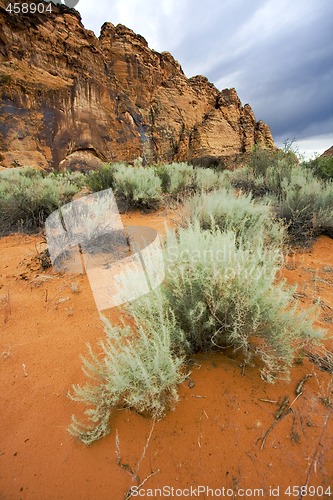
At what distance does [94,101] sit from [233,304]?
1088 inches

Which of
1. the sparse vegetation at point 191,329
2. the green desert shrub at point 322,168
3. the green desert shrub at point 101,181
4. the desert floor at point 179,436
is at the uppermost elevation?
the green desert shrub at point 322,168

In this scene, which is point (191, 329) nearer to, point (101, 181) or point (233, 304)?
point (233, 304)

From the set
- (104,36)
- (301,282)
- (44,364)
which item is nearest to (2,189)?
(44,364)

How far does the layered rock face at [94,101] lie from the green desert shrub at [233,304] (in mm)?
19682

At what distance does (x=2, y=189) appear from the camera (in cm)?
662

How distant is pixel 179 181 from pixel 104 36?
33455 millimetres

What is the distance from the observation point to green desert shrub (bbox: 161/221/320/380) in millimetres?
1555

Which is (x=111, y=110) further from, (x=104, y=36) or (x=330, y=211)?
(x=330, y=211)

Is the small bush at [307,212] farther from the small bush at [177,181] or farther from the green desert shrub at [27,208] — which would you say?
the green desert shrub at [27,208]

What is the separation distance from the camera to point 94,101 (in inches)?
944

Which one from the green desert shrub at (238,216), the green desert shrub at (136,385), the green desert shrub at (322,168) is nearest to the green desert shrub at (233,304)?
the green desert shrub at (136,385)

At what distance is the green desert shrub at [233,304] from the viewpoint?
155cm

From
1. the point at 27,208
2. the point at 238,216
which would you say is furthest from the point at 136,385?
the point at 27,208

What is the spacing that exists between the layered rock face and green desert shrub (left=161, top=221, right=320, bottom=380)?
64.6ft
